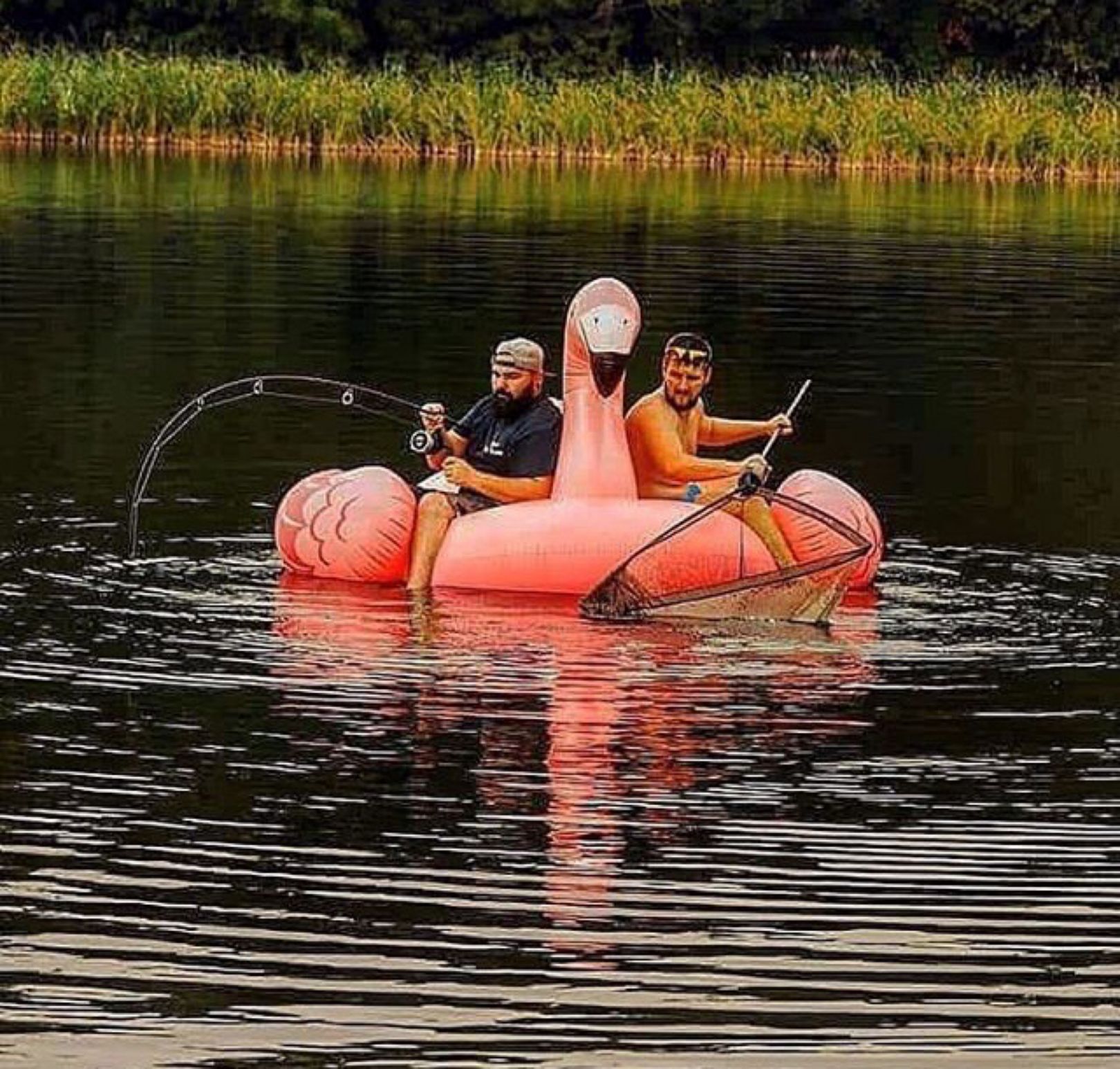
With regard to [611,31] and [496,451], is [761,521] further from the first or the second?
[611,31]

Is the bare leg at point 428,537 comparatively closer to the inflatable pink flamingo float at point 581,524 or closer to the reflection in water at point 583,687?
the inflatable pink flamingo float at point 581,524

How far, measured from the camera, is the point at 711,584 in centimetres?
1505

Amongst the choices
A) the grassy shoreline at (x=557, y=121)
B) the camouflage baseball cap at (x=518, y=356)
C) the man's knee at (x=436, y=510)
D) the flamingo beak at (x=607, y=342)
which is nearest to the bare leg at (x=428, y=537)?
the man's knee at (x=436, y=510)

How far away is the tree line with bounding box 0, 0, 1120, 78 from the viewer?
204ft

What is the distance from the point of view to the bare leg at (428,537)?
50.8 feet

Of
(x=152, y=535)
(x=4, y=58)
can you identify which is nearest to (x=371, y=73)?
(x=4, y=58)

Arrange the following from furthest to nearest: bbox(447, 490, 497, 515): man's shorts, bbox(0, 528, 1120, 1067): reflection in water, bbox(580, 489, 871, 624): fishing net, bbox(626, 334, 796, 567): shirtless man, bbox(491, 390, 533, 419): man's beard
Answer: bbox(491, 390, 533, 419): man's beard, bbox(447, 490, 497, 515): man's shorts, bbox(626, 334, 796, 567): shirtless man, bbox(580, 489, 871, 624): fishing net, bbox(0, 528, 1120, 1067): reflection in water

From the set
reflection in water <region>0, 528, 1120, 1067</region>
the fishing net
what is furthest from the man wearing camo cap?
the fishing net

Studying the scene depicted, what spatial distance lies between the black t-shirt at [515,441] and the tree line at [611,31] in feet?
150

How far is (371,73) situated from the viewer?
57062 mm

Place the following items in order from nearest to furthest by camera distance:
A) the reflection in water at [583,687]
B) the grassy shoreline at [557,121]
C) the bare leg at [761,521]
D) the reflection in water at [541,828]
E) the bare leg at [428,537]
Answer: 1. the reflection in water at [541,828]
2. the reflection in water at [583,687]
3. the bare leg at [761,521]
4. the bare leg at [428,537]
5. the grassy shoreline at [557,121]

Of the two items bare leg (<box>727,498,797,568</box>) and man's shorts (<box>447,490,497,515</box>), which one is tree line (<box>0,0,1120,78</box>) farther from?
bare leg (<box>727,498,797,568</box>)

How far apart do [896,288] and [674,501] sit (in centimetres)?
1848

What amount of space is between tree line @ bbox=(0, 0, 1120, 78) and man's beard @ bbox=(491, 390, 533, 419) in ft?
150
